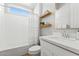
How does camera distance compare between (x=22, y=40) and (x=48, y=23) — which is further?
(x=22, y=40)

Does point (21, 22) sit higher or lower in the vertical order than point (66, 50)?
higher

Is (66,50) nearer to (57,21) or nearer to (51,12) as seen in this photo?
(57,21)

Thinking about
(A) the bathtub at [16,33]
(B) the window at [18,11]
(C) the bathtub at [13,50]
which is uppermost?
(B) the window at [18,11]

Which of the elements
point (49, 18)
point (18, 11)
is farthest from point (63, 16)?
point (18, 11)

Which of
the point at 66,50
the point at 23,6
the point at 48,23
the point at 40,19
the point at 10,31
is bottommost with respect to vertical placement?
the point at 66,50

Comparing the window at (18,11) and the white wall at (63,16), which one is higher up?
the window at (18,11)

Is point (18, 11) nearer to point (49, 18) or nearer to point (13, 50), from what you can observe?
point (49, 18)

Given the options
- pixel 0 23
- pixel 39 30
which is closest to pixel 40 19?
pixel 39 30

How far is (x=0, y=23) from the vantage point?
85.9 inches

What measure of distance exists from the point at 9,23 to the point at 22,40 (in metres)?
0.75

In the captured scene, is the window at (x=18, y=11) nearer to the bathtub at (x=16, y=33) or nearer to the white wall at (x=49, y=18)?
the bathtub at (x=16, y=33)

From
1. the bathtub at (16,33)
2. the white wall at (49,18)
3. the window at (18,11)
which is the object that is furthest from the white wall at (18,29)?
the white wall at (49,18)

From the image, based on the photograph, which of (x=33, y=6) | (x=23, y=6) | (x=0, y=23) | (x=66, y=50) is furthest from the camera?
(x=33, y=6)

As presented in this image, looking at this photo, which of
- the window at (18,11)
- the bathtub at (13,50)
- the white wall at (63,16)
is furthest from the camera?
the window at (18,11)
